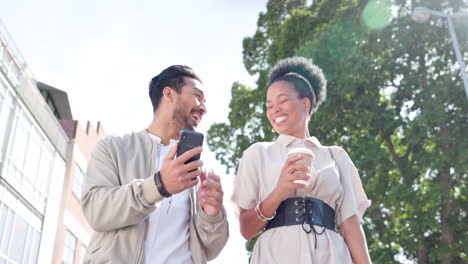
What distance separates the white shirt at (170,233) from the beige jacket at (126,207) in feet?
0.16

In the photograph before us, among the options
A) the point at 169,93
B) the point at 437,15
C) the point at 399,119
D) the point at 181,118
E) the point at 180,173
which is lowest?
the point at 180,173

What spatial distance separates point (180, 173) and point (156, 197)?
8.8 inches

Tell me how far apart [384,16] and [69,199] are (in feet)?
56.0

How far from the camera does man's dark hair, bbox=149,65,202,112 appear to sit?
4.07m

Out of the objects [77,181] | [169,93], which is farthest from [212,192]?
[77,181]

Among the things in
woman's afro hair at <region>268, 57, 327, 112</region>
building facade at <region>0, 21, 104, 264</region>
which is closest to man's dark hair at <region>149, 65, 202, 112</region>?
woman's afro hair at <region>268, 57, 327, 112</region>

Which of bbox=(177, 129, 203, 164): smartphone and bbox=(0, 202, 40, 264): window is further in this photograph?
bbox=(0, 202, 40, 264): window

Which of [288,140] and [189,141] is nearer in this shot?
[189,141]

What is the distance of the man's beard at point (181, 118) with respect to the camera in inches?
152

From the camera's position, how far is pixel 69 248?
2441 centimetres

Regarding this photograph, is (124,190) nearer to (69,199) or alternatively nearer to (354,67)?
(354,67)

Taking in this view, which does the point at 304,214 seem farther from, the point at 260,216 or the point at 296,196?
the point at 260,216

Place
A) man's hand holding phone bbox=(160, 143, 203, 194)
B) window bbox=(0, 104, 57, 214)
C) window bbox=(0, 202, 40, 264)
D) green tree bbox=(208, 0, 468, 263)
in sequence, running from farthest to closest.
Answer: window bbox=(0, 104, 57, 214), window bbox=(0, 202, 40, 264), green tree bbox=(208, 0, 468, 263), man's hand holding phone bbox=(160, 143, 203, 194)

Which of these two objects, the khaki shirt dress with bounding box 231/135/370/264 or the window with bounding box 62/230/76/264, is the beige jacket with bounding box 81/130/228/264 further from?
the window with bounding box 62/230/76/264
